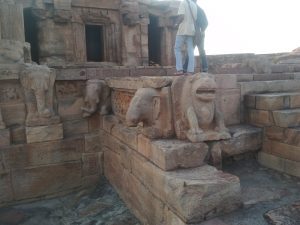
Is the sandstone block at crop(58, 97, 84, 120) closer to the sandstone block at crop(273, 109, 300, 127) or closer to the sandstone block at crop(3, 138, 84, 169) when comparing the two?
the sandstone block at crop(3, 138, 84, 169)

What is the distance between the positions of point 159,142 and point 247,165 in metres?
1.52

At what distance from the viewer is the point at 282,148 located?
376cm

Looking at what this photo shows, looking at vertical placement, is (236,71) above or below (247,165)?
above

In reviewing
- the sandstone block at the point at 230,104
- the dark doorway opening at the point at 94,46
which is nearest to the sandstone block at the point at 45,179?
the sandstone block at the point at 230,104

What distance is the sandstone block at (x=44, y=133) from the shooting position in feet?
15.4

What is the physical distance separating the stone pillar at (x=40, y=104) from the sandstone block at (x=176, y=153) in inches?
88.5

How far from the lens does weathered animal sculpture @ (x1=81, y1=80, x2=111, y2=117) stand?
4.93 meters

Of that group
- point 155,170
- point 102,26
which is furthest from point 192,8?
point 102,26

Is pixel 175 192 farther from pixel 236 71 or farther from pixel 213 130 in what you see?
pixel 236 71

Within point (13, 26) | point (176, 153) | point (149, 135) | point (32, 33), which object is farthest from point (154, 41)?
point (176, 153)

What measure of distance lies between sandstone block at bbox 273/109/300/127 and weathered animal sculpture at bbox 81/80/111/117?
279 cm

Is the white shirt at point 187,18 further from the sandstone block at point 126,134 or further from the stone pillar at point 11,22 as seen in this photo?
the stone pillar at point 11,22

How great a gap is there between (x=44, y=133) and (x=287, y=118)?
12.2 ft

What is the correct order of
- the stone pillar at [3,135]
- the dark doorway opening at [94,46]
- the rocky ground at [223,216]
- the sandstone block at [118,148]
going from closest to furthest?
1. the rocky ground at [223,216]
2. the sandstone block at [118,148]
3. the stone pillar at [3,135]
4. the dark doorway opening at [94,46]
